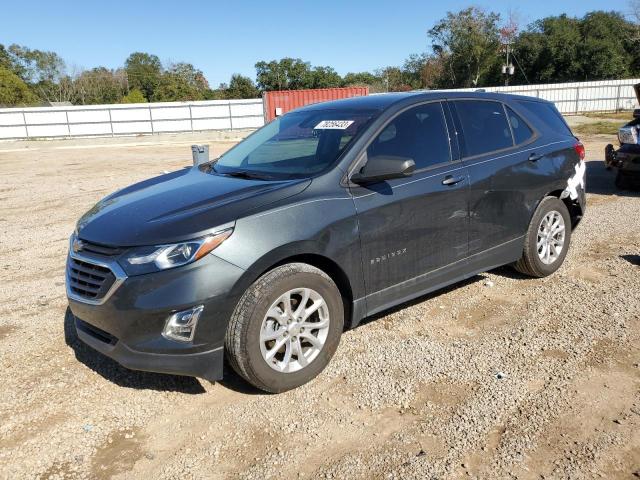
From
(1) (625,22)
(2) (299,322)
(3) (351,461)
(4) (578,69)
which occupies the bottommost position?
(3) (351,461)

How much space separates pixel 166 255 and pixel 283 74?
83066 millimetres

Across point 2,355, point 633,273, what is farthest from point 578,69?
point 2,355

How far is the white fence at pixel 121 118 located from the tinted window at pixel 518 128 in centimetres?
2950

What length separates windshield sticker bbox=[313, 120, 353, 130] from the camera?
391 cm

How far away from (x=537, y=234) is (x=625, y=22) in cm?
6795

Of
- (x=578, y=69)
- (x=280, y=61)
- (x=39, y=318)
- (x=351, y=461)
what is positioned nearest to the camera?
(x=351, y=461)

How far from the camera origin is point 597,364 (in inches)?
139

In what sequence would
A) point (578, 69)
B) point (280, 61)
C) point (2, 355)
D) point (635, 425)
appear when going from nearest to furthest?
1. point (635, 425)
2. point (2, 355)
3. point (578, 69)
4. point (280, 61)

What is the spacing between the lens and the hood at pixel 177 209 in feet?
9.86

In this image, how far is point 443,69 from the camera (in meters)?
71.5

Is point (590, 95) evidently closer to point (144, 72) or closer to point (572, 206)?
point (572, 206)

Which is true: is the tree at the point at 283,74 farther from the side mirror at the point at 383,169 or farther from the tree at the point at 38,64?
the side mirror at the point at 383,169

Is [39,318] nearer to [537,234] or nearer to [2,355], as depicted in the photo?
[2,355]

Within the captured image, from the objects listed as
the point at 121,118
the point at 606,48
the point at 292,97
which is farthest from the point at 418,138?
the point at 606,48
